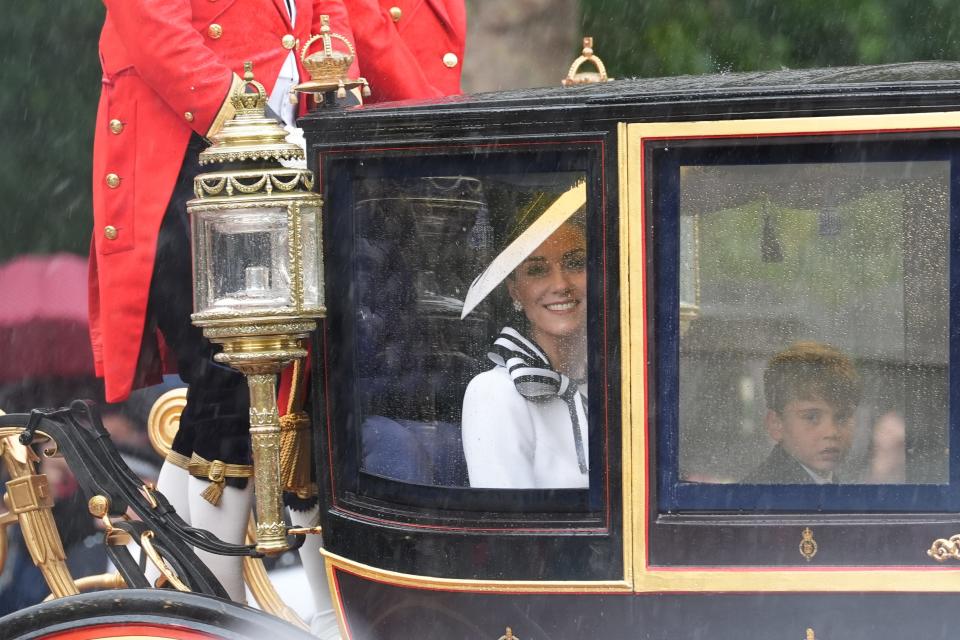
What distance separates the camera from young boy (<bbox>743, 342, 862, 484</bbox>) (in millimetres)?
2293

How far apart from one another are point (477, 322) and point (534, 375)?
0.12 m

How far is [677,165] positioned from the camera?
2297mm

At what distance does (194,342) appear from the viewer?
299cm

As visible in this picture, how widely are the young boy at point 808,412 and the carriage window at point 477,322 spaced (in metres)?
0.29

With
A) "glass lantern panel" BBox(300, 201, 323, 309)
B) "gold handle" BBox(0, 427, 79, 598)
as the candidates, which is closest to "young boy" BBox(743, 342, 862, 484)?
"glass lantern panel" BBox(300, 201, 323, 309)

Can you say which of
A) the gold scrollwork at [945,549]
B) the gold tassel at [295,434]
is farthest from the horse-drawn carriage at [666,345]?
the gold tassel at [295,434]

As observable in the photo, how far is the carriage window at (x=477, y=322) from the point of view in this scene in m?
2.37

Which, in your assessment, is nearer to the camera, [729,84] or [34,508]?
[729,84]

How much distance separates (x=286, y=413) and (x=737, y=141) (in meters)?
1.01

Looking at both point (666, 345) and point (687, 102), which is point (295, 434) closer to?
point (666, 345)

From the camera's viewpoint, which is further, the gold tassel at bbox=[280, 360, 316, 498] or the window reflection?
the gold tassel at bbox=[280, 360, 316, 498]

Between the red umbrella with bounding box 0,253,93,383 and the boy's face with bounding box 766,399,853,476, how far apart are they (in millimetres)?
2817

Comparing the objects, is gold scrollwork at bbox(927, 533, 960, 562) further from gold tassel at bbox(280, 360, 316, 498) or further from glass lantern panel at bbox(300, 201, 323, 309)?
gold tassel at bbox(280, 360, 316, 498)

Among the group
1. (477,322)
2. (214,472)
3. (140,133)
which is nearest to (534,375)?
(477,322)
